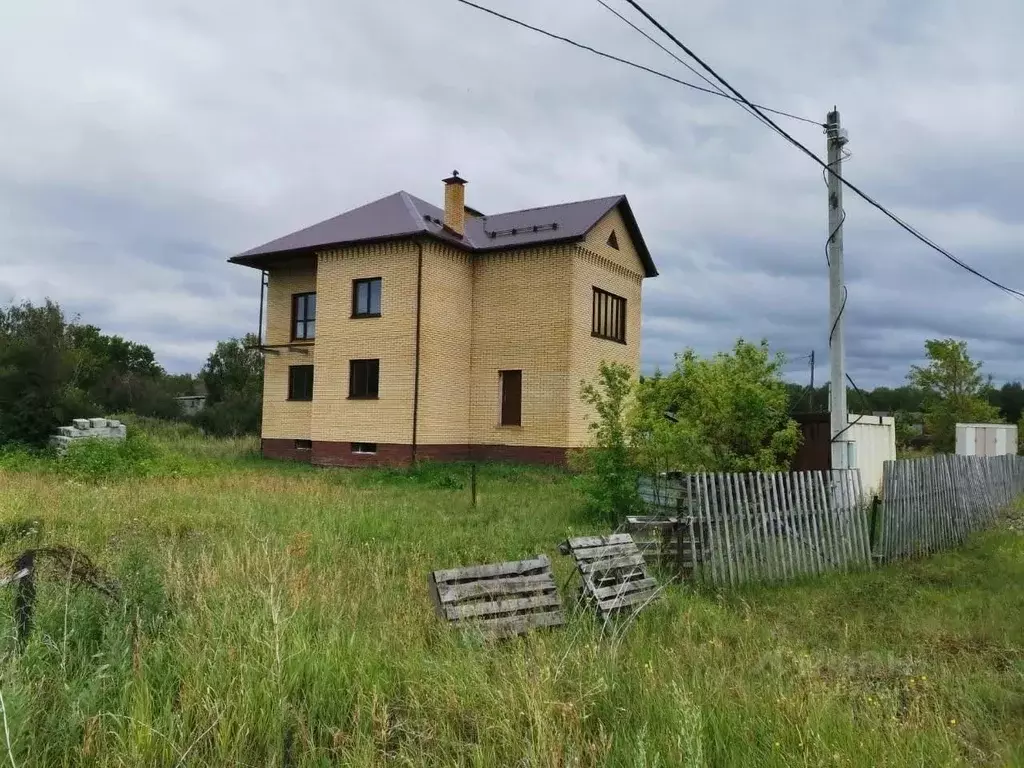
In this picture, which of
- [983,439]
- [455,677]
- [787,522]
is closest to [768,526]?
[787,522]

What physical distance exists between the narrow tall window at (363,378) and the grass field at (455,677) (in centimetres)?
1346

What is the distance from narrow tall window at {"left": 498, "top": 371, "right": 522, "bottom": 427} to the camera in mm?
20203

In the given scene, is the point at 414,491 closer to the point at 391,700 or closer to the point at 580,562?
the point at 580,562

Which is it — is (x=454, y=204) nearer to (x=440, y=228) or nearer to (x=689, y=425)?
(x=440, y=228)

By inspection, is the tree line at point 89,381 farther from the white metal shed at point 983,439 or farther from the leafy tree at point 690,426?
the white metal shed at point 983,439

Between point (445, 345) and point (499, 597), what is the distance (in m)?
15.6

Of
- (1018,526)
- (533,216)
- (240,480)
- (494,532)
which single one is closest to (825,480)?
(494,532)

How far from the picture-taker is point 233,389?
122 ft

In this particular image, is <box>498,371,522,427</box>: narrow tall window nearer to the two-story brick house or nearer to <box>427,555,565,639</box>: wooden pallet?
the two-story brick house

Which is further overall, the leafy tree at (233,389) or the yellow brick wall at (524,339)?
the leafy tree at (233,389)

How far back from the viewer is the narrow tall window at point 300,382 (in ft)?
73.6

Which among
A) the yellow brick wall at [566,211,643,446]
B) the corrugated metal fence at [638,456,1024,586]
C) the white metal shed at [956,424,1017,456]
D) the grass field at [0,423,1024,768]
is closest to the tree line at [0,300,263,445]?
the yellow brick wall at [566,211,643,446]

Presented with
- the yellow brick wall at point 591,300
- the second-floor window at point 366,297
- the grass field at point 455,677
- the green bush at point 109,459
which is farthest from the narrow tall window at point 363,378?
the grass field at point 455,677

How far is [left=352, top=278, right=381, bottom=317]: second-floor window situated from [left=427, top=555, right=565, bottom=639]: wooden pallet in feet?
52.8
